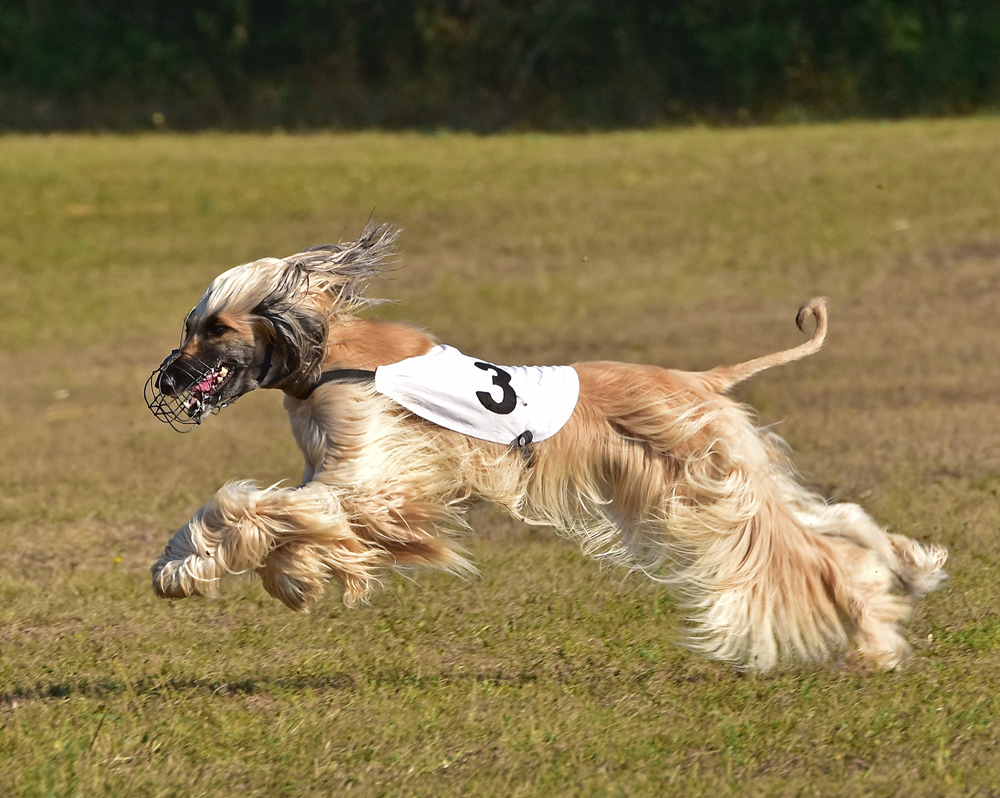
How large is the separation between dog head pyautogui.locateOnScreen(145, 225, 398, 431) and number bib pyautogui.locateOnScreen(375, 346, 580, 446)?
254 mm

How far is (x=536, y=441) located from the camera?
14.0 feet

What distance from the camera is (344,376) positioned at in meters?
→ 4.20

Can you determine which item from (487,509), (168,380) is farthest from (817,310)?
(168,380)

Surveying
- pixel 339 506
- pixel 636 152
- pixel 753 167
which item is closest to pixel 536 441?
pixel 339 506

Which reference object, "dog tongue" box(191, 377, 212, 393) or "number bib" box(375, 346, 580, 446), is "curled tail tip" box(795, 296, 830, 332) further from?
"dog tongue" box(191, 377, 212, 393)

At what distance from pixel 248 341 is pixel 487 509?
924 mm

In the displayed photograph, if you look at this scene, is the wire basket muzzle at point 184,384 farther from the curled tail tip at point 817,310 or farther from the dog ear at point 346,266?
the curled tail tip at point 817,310

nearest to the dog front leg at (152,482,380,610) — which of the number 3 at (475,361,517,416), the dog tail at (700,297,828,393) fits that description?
the number 3 at (475,361,517,416)

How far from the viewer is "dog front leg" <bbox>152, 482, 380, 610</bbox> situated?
13.1ft

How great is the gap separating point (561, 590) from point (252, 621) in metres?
1.20

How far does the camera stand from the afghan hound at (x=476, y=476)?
410 centimetres

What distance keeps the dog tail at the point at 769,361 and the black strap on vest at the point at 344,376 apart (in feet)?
3.59

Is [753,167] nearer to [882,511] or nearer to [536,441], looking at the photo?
[882,511]

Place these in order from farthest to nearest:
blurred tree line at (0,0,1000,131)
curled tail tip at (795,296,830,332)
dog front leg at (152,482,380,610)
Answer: blurred tree line at (0,0,1000,131)
curled tail tip at (795,296,830,332)
dog front leg at (152,482,380,610)
